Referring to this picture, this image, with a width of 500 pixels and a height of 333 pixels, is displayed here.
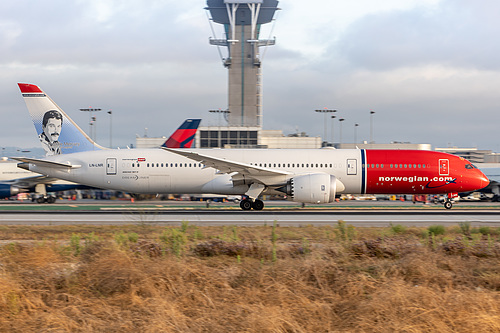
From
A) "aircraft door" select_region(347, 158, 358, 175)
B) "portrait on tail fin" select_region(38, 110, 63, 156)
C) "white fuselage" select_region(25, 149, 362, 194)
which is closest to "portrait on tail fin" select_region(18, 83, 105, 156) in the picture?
"portrait on tail fin" select_region(38, 110, 63, 156)

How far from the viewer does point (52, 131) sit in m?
31.5

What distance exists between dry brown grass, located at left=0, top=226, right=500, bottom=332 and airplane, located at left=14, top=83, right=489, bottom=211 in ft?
55.5

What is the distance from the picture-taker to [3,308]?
25.7ft

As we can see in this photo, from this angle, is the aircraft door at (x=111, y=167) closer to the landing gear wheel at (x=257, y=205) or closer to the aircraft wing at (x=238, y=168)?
the aircraft wing at (x=238, y=168)

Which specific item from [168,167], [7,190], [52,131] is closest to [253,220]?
[168,167]

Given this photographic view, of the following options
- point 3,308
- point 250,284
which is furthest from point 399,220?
point 3,308

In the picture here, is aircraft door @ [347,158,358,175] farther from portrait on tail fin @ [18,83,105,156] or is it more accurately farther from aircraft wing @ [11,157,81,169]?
aircraft wing @ [11,157,81,169]

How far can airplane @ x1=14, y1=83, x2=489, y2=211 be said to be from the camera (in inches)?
1158

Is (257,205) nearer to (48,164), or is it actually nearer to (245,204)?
(245,204)

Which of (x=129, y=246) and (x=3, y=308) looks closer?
(x=3, y=308)

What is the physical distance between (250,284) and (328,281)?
149 cm

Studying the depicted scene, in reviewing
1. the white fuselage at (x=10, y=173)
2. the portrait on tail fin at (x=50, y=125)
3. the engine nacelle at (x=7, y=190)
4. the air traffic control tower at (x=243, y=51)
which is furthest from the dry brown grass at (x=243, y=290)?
the air traffic control tower at (x=243, y=51)

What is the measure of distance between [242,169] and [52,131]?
12.5m

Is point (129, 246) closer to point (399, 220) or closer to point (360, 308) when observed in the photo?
point (360, 308)
